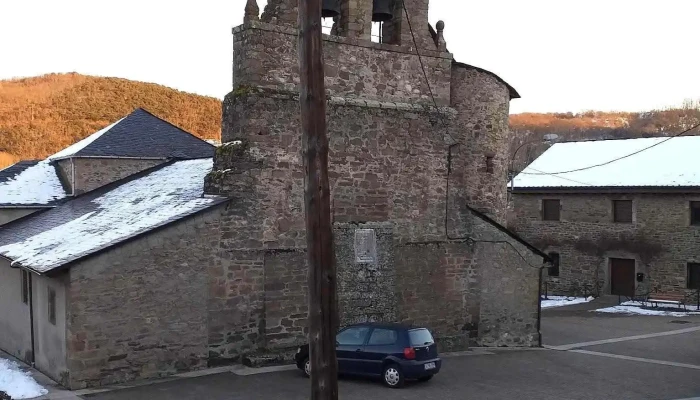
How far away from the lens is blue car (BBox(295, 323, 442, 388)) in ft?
44.7

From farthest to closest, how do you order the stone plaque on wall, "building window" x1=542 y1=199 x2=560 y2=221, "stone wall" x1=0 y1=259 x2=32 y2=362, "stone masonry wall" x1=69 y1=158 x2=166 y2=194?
"building window" x1=542 y1=199 x2=560 y2=221
"stone masonry wall" x1=69 y1=158 x2=166 y2=194
the stone plaque on wall
"stone wall" x1=0 y1=259 x2=32 y2=362

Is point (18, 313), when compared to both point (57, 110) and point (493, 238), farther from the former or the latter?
point (57, 110)

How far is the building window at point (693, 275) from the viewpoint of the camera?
29.3 m

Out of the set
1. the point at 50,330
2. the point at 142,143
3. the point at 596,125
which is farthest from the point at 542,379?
the point at 596,125

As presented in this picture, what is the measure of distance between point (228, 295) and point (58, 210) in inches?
349

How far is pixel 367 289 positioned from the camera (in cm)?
1669

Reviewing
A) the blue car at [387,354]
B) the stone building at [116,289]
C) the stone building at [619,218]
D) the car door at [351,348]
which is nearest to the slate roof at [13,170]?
the stone building at [116,289]

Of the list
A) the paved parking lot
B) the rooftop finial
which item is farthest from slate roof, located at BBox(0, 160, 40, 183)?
the paved parking lot

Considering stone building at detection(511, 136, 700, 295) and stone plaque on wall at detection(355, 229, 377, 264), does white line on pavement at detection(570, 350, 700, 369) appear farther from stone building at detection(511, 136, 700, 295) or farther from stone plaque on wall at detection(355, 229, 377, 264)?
stone building at detection(511, 136, 700, 295)

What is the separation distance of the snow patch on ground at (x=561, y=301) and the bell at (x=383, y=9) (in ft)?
56.3

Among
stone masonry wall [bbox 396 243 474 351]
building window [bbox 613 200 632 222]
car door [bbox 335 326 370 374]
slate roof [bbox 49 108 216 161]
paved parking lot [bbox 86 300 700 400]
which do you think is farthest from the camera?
building window [bbox 613 200 632 222]

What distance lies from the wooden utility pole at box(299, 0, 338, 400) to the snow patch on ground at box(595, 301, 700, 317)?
78.5ft

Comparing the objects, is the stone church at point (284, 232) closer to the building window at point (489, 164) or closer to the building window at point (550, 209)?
the building window at point (489, 164)

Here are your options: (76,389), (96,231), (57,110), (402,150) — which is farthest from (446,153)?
(57,110)
